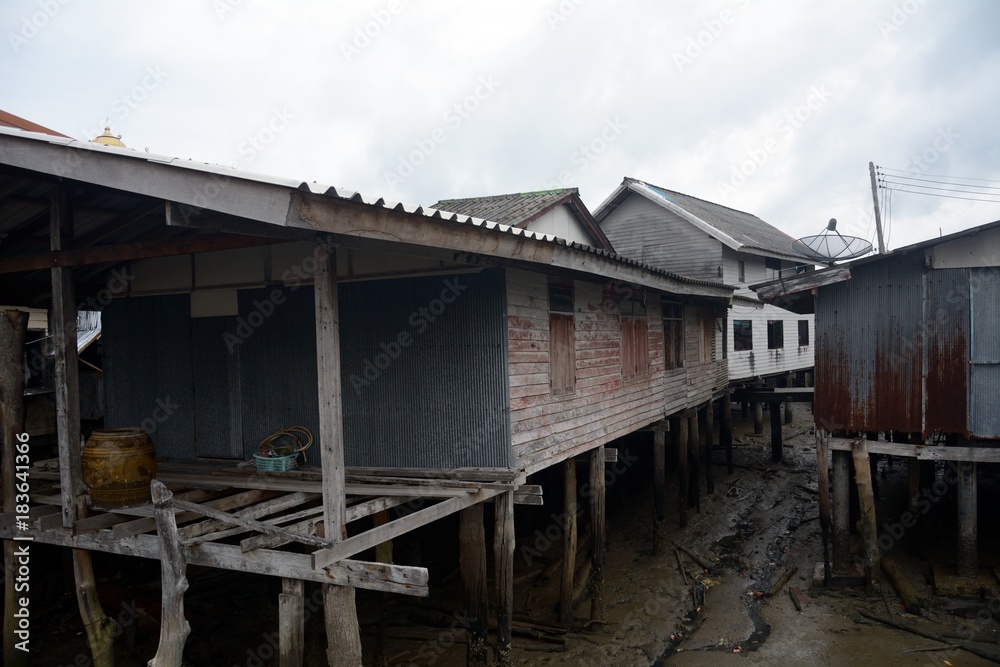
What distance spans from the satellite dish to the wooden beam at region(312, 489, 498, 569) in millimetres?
10291

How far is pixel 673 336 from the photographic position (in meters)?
13.8

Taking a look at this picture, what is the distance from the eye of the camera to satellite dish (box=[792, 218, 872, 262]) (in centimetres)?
1320

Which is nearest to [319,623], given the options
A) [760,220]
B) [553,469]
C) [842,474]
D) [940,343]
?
[553,469]

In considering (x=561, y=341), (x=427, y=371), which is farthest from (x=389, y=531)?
(x=561, y=341)

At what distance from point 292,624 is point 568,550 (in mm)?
4693

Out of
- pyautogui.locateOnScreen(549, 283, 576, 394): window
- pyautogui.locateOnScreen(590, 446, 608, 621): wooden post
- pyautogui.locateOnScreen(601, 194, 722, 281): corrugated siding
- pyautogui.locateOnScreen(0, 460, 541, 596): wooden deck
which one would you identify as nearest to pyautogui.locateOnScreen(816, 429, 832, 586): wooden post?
pyautogui.locateOnScreen(590, 446, 608, 621): wooden post

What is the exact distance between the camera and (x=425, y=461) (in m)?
7.30

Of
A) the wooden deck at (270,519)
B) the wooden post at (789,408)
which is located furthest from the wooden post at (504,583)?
the wooden post at (789,408)

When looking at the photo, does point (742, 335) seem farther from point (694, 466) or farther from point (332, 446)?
point (332, 446)

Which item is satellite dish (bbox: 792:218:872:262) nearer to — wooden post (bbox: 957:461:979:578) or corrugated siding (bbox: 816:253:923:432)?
corrugated siding (bbox: 816:253:923:432)

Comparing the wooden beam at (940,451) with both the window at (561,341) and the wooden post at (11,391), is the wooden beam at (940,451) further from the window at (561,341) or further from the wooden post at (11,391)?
the wooden post at (11,391)

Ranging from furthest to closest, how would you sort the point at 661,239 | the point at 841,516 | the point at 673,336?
1. the point at 661,239
2. the point at 673,336
3. the point at 841,516

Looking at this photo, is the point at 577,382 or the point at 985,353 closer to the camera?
the point at 577,382

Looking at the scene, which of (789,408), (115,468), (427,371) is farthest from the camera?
(789,408)
